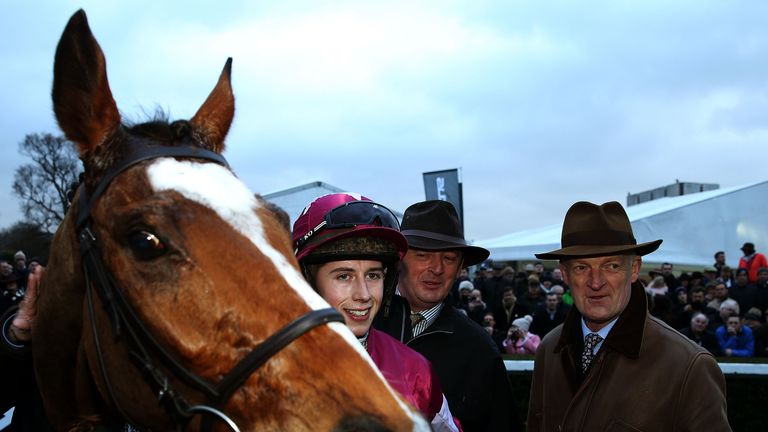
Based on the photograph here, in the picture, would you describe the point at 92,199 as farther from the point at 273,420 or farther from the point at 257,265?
the point at 273,420

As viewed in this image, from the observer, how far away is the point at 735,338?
858 centimetres

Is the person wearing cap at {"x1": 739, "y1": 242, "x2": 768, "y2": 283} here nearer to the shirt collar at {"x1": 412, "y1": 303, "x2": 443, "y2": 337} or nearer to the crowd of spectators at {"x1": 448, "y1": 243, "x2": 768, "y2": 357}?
the crowd of spectators at {"x1": 448, "y1": 243, "x2": 768, "y2": 357}

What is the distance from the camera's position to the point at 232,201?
1699 mm

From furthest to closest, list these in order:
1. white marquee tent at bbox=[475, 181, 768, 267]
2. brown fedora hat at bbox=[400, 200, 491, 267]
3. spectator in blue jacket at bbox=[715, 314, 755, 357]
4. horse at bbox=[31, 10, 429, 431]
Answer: white marquee tent at bbox=[475, 181, 768, 267], spectator in blue jacket at bbox=[715, 314, 755, 357], brown fedora hat at bbox=[400, 200, 491, 267], horse at bbox=[31, 10, 429, 431]

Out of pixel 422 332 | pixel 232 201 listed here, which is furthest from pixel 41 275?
pixel 422 332

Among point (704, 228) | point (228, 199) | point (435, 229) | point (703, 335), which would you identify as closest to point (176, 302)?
point (228, 199)

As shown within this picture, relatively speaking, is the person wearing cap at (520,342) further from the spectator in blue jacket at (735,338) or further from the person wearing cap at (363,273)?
the person wearing cap at (363,273)

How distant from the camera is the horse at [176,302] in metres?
1.41

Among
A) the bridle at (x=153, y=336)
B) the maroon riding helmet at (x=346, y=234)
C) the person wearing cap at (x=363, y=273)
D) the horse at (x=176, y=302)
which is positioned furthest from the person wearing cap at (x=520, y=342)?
the bridle at (x=153, y=336)

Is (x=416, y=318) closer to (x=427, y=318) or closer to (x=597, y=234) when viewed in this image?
(x=427, y=318)

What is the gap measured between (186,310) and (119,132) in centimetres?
76

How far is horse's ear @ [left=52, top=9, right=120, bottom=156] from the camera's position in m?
1.93

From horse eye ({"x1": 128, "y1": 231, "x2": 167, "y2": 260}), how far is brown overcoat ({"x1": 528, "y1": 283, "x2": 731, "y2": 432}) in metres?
2.39

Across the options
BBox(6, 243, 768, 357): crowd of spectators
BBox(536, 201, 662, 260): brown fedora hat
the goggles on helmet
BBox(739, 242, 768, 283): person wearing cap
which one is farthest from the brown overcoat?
BBox(739, 242, 768, 283): person wearing cap
